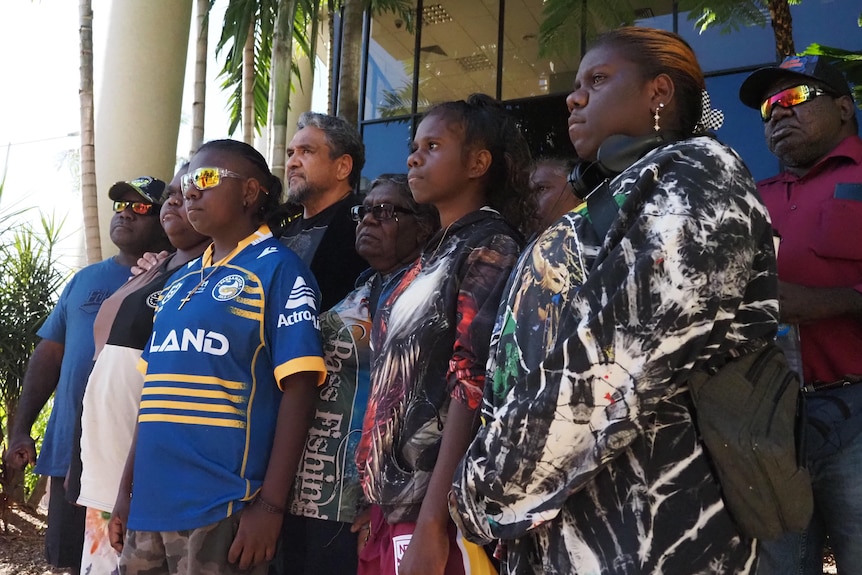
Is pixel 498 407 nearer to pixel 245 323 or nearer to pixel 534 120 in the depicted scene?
pixel 245 323

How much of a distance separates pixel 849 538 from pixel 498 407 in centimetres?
124

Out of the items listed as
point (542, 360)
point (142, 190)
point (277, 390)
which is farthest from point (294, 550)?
point (142, 190)

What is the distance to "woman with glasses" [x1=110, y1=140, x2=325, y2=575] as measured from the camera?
245 centimetres

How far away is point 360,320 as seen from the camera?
2.88 meters

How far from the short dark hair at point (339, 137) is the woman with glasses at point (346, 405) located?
0.61 m

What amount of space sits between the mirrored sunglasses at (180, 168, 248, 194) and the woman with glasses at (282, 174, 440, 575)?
0.52 m

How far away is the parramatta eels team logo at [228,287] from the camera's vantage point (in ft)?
8.76

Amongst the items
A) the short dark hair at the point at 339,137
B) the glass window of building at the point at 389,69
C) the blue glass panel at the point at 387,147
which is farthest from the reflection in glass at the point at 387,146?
the short dark hair at the point at 339,137

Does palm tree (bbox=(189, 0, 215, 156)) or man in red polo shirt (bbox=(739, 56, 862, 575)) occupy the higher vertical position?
palm tree (bbox=(189, 0, 215, 156))

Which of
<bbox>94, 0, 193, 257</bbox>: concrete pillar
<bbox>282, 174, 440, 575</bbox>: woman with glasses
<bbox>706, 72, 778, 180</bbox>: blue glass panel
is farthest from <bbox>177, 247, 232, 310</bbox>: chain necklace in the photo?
<bbox>706, 72, 778, 180</bbox>: blue glass panel

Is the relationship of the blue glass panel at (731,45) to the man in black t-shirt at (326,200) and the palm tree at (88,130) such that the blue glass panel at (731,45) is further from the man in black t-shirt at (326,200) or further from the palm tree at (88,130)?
the man in black t-shirt at (326,200)

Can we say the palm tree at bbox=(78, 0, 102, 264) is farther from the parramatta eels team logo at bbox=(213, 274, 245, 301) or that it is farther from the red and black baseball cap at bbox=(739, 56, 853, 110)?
the red and black baseball cap at bbox=(739, 56, 853, 110)

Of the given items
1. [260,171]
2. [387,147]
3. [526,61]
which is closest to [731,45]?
[526,61]

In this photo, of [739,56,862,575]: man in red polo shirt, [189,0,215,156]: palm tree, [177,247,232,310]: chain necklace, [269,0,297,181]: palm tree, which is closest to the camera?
[739,56,862,575]: man in red polo shirt
